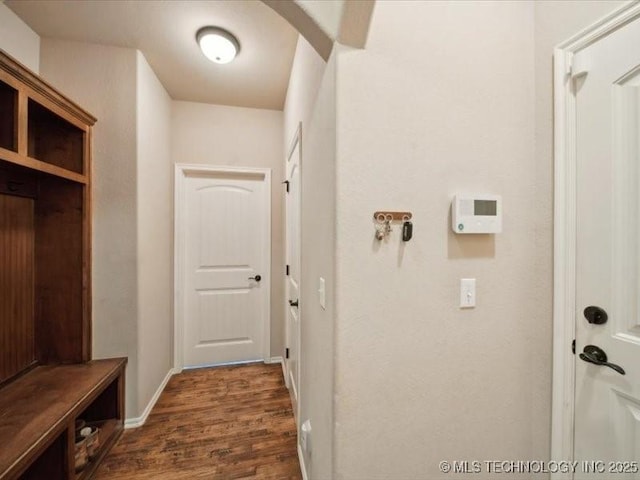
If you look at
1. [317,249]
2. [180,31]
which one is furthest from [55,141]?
[317,249]

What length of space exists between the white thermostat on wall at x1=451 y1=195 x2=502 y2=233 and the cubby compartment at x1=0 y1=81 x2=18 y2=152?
2097 millimetres

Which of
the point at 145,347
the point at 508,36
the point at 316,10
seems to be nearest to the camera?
the point at 316,10

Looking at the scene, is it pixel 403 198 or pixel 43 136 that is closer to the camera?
pixel 403 198

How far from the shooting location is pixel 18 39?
175 centimetres

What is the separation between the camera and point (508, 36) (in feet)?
3.70

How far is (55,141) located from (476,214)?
101 inches

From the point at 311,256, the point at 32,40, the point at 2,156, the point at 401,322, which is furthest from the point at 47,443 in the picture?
the point at 32,40

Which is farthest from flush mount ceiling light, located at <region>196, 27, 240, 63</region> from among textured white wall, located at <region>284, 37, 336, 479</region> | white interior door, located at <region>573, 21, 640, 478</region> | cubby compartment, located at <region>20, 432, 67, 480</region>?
cubby compartment, located at <region>20, 432, 67, 480</region>

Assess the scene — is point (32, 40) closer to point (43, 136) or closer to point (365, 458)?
point (43, 136)

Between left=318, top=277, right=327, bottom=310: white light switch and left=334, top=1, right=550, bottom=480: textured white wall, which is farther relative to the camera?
left=318, top=277, right=327, bottom=310: white light switch

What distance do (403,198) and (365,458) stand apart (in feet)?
3.11

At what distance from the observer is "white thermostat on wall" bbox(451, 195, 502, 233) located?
1039 millimetres

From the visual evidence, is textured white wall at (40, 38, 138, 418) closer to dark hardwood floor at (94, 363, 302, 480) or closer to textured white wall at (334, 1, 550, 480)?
dark hardwood floor at (94, 363, 302, 480)

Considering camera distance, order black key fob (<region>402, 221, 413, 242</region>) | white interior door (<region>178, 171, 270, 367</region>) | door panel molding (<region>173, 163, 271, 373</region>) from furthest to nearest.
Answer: white interior door (<region>178, 171, 270, 367</region>), door panel molding (<region>173, 163, 271, 373</region>), black key fob (<region>402, 221, 413, 242</region>)
